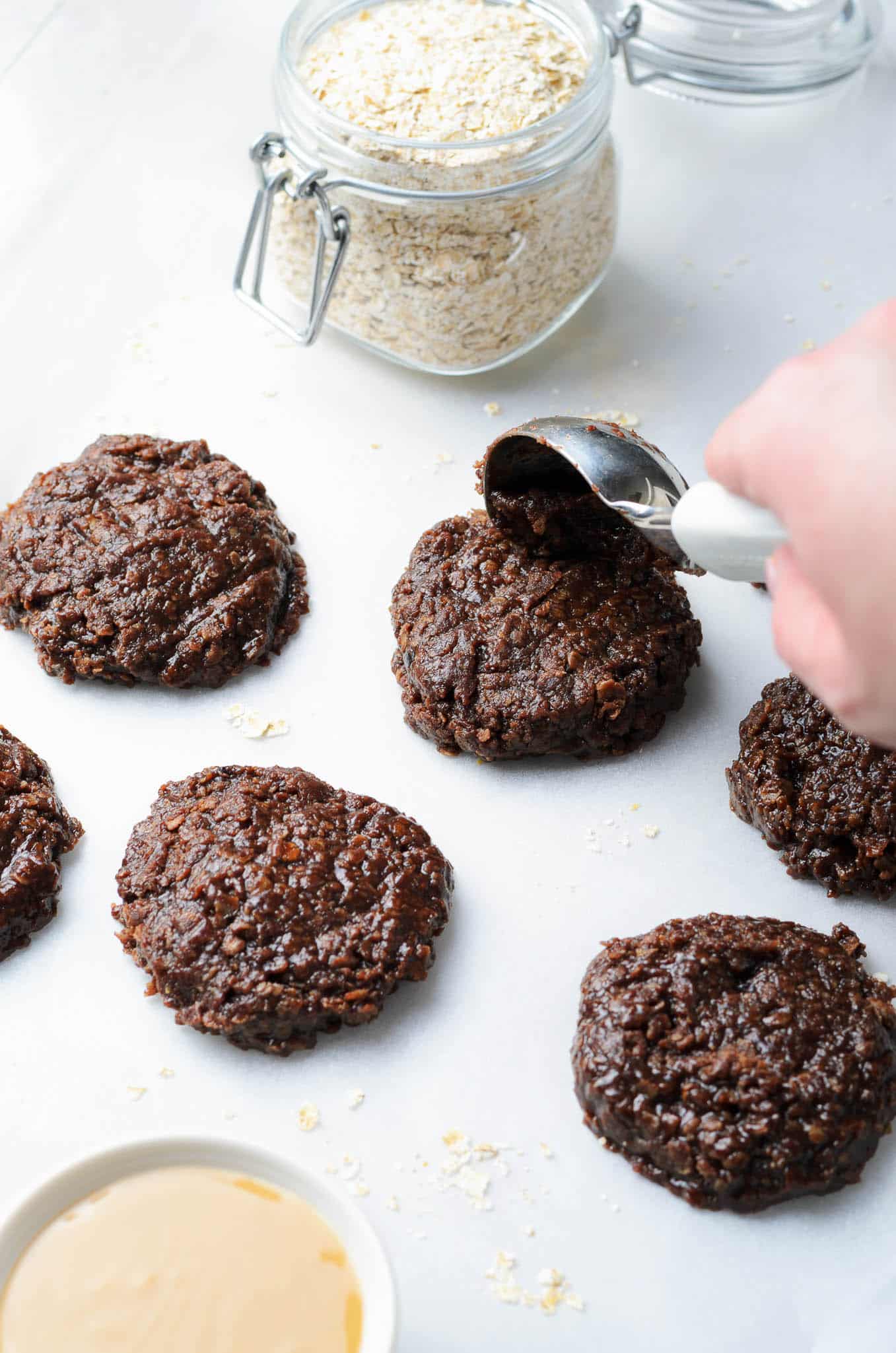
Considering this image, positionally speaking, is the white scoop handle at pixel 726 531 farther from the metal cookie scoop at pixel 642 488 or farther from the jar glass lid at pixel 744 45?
the jar glass lid at pixel 744 45

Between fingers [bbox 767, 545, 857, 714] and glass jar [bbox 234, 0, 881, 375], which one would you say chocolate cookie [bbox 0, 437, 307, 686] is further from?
fingers [bbox 767, 545, 857, 714]

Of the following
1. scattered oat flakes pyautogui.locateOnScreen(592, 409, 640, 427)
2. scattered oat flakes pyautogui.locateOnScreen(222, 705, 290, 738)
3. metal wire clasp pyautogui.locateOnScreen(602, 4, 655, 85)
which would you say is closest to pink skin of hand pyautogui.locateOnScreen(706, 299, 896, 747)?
scattered oat flakes pyautogui.locateOnScreen(222, 705, 290, 738)

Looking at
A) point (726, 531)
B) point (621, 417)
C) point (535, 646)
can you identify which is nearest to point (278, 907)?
point (535, 646)

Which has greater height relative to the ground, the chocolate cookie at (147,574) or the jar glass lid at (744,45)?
the jar glass lid at (744,45)

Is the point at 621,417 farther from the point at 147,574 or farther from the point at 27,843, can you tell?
the point at 27,843

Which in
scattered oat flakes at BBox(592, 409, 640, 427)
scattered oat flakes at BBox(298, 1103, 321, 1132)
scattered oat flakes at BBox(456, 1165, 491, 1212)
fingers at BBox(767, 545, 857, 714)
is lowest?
scattered oat flakes at BBox(456, 1165, 491, 1212)

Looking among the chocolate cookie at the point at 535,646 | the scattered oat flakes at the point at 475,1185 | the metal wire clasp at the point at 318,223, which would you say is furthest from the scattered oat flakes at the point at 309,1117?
the metal wire clasp at the point at 318,223
